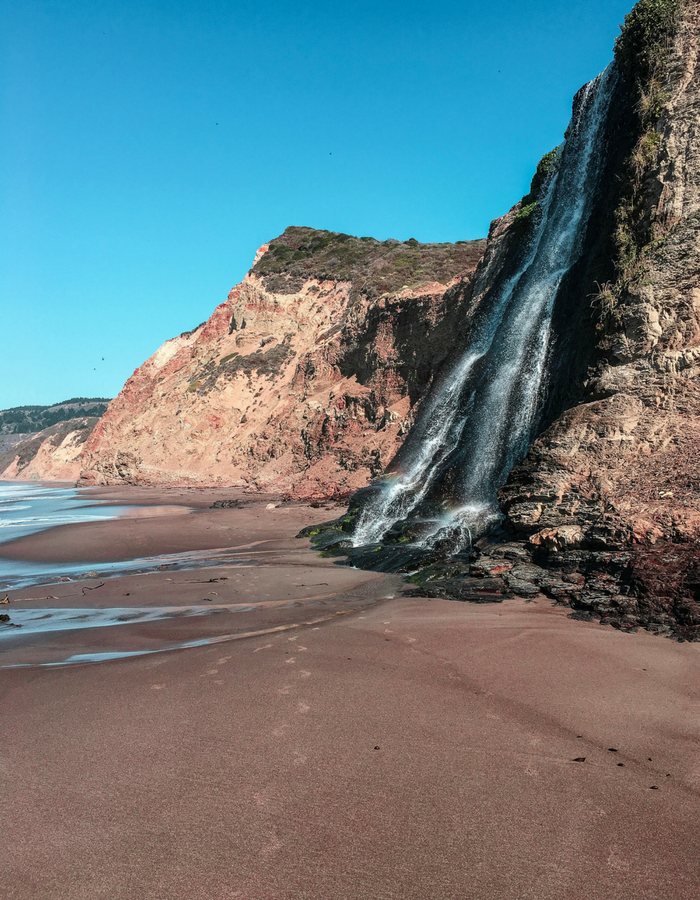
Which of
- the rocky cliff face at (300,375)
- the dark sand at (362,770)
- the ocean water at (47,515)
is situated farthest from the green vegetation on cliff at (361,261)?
the dark sand at (362,770)

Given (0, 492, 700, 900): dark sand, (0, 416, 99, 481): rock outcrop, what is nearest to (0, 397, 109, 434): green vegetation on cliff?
(0, 416, 99, 481): rock outcrop

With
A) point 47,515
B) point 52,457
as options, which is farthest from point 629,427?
point 52,457

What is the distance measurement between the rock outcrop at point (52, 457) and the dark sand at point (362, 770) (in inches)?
2542

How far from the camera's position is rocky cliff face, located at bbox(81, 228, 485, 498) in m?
24.8

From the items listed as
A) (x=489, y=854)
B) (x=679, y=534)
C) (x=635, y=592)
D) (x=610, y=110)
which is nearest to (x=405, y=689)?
(x=489, y=854)

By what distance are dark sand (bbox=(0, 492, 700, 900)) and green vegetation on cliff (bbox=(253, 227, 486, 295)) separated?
972 inches

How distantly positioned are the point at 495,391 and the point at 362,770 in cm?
1250

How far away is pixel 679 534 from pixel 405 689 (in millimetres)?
4396

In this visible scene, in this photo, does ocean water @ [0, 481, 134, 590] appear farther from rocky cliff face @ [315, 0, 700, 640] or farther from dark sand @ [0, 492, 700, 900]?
dark sand @ [0, 492, 700, 900]

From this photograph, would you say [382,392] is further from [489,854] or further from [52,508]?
[489,854]

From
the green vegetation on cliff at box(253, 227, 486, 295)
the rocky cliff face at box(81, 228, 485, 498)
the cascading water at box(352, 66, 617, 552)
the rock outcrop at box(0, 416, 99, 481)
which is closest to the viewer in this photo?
the cascading water at box(352, 66, 617, 552)

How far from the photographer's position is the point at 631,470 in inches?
318

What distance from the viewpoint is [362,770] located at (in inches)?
125

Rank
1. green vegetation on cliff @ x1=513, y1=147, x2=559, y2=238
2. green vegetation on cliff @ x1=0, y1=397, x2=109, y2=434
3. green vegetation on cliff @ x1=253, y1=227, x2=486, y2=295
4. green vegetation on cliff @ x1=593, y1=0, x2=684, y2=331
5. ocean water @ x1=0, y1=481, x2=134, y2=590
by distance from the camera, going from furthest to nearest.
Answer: green vegetation on cliff @ x1=0, y1=397, x2=109, y2=434 < green vegetation on cliff @ x1=253, y1=227, x2=486, y2=295 < green vegetation on cliff @ x1=513, y1=147, x2=559, y2=238 < ocean water @ x1=0, y1=481, x2=134, y2=590 < green vegetation on cliff @ x1=593, y1=0, x2=684, y2=331
